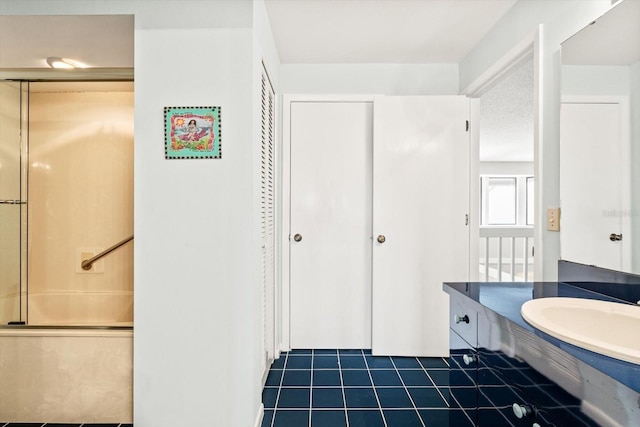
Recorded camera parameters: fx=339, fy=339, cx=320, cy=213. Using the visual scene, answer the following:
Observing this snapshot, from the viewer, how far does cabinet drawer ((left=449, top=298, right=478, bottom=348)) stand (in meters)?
1.27

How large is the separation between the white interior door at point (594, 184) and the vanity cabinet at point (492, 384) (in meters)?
0.60

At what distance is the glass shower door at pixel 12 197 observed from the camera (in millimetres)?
2178

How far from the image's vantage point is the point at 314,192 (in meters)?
2.71

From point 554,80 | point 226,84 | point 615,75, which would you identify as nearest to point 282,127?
point 226,84

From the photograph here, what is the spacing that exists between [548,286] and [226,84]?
174 cm

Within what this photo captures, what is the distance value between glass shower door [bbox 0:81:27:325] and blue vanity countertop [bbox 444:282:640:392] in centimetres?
262

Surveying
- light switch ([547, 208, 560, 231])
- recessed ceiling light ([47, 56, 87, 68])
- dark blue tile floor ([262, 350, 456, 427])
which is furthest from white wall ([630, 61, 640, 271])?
recessed ceiling light ([47, 56, 87, 68])

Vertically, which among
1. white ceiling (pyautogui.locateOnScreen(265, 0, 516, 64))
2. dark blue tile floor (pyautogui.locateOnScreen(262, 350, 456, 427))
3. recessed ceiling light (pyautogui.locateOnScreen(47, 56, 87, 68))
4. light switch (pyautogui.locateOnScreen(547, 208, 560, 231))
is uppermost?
white ceiling (pyautogui.locateOnScreen(265, 0, 516, 64))

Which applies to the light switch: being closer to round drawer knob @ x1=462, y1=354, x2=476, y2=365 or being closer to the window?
round drawer knob @ x1=462, y1=354, x2=476, y2=365

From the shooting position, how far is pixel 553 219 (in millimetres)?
1632

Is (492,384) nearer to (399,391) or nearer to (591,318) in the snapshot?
(591,318)

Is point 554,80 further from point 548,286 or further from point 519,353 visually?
point 519,353

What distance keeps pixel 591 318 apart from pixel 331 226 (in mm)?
1814

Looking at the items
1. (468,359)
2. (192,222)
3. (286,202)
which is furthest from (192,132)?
(468,359)
